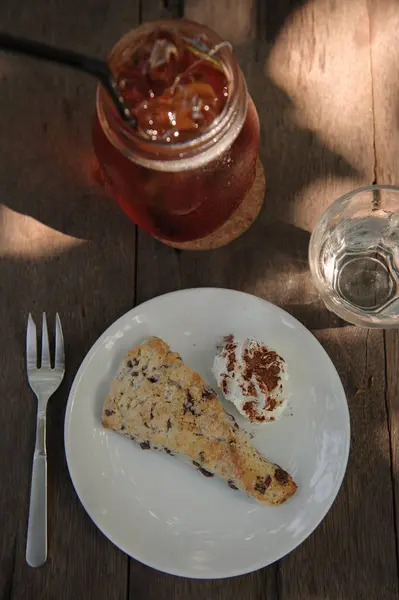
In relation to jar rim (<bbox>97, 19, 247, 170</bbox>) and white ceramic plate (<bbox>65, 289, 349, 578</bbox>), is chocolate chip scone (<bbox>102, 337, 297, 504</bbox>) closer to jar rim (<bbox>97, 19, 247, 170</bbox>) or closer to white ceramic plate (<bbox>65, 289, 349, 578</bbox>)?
white ceramic plate (<bbox>65, 289, 349, 578</bbox>)

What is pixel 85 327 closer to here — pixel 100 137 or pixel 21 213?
pixel 21 213

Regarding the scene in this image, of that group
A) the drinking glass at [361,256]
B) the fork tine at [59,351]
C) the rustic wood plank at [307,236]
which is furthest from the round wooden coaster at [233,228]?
the fork tine at [59,351]

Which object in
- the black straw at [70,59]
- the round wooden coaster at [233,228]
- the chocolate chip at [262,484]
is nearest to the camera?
the black straw at [70,59]

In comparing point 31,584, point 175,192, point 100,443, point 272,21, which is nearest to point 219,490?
point 100,443

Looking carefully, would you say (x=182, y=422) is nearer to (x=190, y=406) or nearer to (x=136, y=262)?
(x=190, y=406)

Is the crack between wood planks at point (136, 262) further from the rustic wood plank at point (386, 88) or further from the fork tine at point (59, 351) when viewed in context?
the rustic wood plank at point (386, 88)

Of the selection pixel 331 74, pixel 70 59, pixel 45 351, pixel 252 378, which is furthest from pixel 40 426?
pixel 331 74
